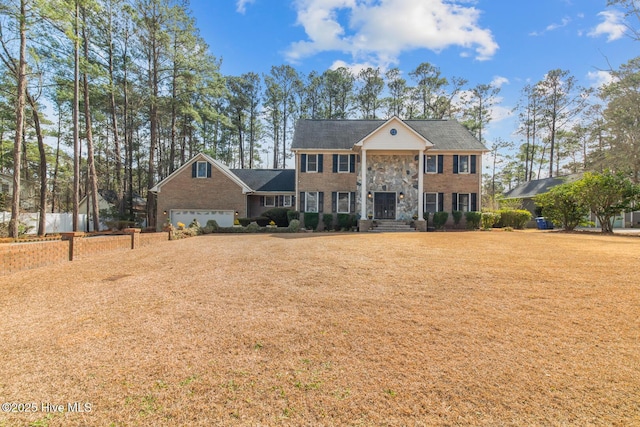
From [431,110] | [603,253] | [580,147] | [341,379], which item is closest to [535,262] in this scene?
[603,253]

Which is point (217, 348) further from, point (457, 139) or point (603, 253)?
point (457, 139)

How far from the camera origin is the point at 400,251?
31.1 feet

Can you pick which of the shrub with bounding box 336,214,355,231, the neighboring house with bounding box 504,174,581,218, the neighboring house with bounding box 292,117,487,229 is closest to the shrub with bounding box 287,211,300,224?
the neighboring house with bounding box 292,117,487,229

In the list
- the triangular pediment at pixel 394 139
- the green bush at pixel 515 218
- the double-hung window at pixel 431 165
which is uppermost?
the triangular pediment at pixel 394 139

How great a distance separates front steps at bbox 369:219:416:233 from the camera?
18.6m

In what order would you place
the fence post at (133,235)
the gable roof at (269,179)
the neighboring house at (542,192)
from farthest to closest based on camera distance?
the neighboring house at (542,192) → the gable roof at (269,179) → the fence post at (133,235)

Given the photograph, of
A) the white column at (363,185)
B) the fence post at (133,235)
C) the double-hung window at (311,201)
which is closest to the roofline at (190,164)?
the double-hung window at (311,201)

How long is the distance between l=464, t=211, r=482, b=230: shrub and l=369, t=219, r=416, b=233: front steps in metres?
4.34

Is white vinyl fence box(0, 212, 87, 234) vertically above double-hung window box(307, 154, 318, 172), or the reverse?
double-hung window box(307, 154, 318, 172)

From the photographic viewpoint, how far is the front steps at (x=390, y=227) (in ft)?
61.0

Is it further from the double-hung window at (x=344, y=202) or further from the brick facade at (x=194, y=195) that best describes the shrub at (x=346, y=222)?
the brick facade at (x=194, y=195)

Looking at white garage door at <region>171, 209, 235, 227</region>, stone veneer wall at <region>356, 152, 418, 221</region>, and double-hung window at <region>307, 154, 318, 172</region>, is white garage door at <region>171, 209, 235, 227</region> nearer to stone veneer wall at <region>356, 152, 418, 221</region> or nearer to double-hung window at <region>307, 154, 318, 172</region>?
double-hung window at <region>307, 154, 318, 172</region>

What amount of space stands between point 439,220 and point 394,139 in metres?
6.29

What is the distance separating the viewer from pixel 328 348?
3439mm
